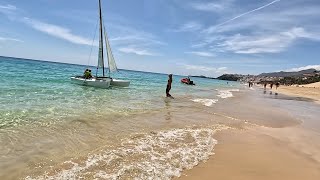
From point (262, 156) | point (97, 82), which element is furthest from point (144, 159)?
point (97, 82)

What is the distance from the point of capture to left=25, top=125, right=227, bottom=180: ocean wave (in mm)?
5879

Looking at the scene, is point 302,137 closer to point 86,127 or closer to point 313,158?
point 313,158

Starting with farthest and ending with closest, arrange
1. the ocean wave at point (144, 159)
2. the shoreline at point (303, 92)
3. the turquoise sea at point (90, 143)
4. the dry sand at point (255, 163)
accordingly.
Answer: the shoreline at point (303, 92), the dry sand at point (255, 163), the turquoise sea at point (90, 143), the ocean wave at point (144, 159)

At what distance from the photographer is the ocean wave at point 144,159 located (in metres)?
5.88

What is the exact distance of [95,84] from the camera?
3128cm

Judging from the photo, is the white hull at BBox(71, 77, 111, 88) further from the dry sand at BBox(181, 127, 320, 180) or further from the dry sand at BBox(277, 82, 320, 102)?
the dry sand at BBox(277, 82, 320, 102)

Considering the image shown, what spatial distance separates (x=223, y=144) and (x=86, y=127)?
4.62 meters

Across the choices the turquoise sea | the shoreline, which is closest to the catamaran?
the turquoise sea

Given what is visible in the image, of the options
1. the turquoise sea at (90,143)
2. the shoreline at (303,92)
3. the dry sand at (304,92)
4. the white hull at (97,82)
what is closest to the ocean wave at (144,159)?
the turquoise sea at (90,143)

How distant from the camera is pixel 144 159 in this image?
7000 mm

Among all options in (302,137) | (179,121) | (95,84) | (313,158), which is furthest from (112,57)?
(313,158)

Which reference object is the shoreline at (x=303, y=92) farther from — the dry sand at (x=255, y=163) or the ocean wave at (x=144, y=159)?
the ocean wave at (x=144, y=159)

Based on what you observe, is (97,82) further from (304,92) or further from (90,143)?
(304,92)

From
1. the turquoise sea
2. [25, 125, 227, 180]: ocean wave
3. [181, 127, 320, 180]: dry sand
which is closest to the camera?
[25, 125, 227, 180]: ocean wave
